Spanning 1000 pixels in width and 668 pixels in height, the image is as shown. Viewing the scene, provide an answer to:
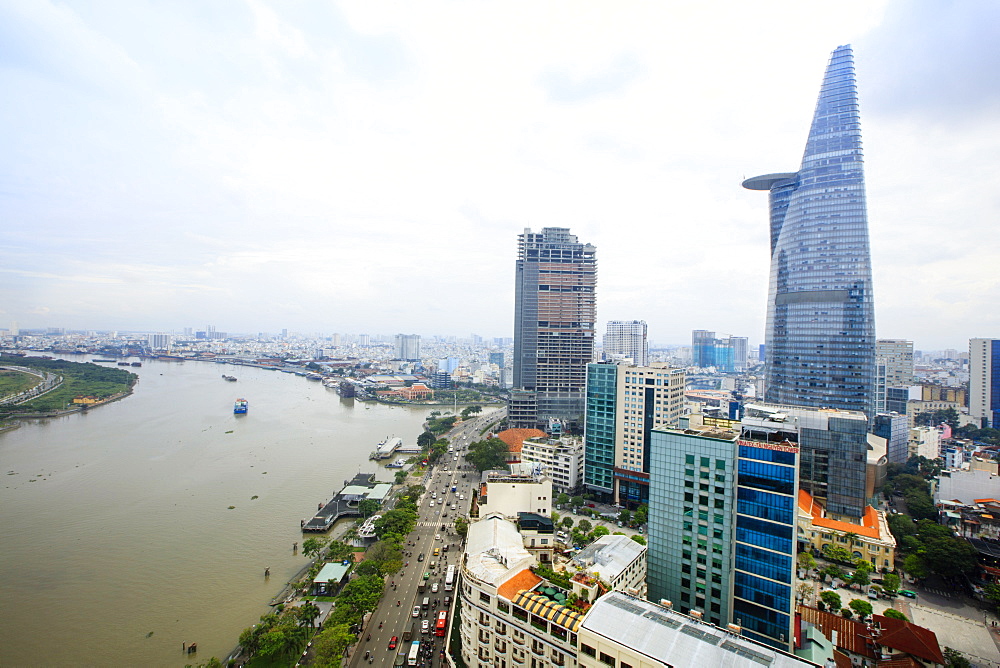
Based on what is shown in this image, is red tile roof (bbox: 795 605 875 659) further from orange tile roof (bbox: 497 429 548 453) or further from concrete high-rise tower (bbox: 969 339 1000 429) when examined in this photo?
concrete high-rise tower (bbox: 969 339 1000 429)

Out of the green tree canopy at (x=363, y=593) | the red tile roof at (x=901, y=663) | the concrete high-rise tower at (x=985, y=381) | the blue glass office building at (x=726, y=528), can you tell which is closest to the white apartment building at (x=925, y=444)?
the concrete high-rise tower at (x=985, y=381)

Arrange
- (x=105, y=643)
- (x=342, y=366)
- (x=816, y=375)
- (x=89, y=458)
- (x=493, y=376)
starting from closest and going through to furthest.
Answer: (x=105, y=643) < (x=89, y=458) < (x=816, y=375) < (x=493, y=376) < (x=342, y=366)

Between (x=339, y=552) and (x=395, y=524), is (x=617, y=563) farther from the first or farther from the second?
(x=339, y=552)

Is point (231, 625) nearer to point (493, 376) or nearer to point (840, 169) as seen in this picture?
point (840, 169)

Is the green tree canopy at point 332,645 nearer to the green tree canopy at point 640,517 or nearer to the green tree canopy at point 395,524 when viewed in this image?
the green tree canopy at point 395,524

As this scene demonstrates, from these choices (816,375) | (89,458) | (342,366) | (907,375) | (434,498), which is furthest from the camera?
(342,366)

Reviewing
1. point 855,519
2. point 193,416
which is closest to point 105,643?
point 855,519
